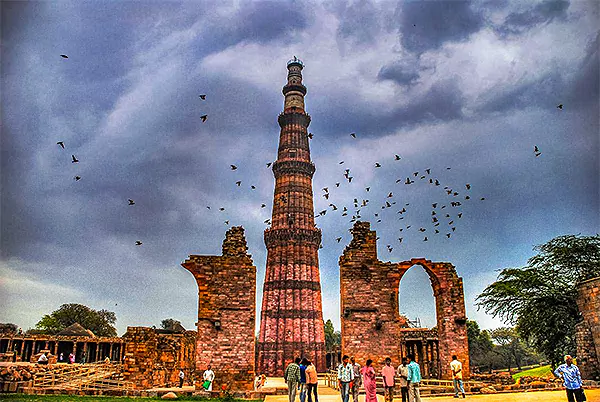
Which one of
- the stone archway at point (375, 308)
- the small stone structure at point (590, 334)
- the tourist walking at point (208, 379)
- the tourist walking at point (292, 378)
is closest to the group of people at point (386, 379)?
the tourist walking at point (292, 378)

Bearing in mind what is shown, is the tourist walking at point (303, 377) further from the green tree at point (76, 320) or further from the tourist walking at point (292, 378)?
the green tree at point (76, 320)

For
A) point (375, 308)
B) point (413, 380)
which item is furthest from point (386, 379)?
point (375, 308)

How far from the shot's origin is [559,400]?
11258 mm

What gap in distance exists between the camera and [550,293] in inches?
888

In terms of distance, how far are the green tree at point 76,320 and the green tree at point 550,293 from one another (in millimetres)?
51190

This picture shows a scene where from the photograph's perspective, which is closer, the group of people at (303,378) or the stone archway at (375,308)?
the group of people at (303,378)

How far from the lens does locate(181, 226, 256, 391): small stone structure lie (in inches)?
603

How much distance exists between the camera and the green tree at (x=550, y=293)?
2181 centimetres

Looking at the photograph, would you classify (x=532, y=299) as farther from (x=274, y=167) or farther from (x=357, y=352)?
(x=274, y=167)

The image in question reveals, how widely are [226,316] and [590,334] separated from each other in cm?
1253

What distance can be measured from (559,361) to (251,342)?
14.9 metres

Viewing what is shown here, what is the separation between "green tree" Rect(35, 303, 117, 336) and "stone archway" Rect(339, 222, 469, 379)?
52390 millimetres

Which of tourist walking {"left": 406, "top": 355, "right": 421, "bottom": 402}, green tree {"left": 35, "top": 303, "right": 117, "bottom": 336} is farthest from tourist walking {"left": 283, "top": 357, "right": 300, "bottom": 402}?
green tree {"left": 35, "top": 303, "right": 117, "bottom": 336}

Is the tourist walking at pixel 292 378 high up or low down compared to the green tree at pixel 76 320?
down
